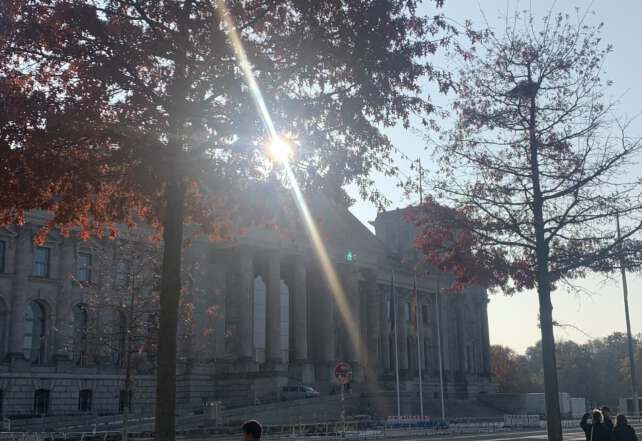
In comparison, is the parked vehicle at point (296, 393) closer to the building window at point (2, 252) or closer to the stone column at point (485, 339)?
the building window at point (2, 252)

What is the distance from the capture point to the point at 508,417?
66.4 m

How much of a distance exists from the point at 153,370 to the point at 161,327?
51612 mm

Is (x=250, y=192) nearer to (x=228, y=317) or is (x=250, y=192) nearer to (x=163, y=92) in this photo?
(x=163, y=92)

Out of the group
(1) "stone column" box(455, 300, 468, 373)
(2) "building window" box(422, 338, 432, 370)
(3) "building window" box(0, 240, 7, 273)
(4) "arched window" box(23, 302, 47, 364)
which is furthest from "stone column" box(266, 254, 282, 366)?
(1) "stone column" box(455, 300, 468, 373)

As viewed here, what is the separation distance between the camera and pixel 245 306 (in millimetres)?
73688

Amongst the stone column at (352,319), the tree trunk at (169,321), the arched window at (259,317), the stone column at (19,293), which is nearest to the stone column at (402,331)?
the stone column at (352,319)

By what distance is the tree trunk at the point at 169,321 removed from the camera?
1466 centimetres

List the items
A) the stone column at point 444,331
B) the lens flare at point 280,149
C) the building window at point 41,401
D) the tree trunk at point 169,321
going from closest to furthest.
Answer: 1. the tree trunk at point 169,321
2. the lens flare at point 280,149
3. the building window at point 41,401
4. the stone column at point 444,331

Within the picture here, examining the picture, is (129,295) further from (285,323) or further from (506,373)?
(506,373)

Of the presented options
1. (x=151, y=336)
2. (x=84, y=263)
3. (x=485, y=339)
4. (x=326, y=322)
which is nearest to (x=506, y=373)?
(x=485, y=339)

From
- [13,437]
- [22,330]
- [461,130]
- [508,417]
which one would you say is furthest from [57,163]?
[508,417]

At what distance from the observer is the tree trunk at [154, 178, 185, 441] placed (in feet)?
48.1

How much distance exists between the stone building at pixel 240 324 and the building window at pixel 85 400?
0.09 metres

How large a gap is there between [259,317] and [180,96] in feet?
213
